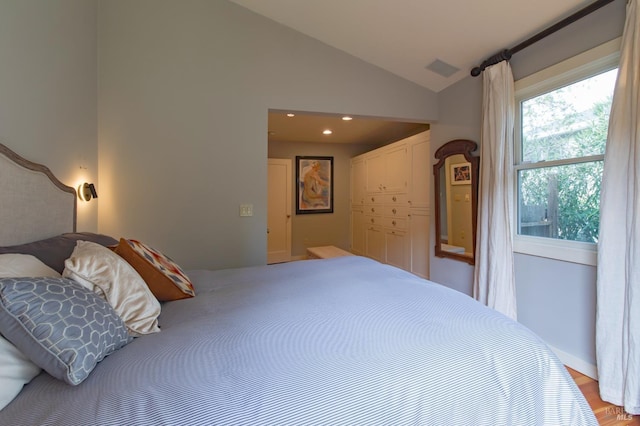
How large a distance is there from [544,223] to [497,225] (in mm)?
314

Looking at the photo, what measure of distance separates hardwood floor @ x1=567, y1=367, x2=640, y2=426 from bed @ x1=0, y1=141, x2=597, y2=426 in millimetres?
986

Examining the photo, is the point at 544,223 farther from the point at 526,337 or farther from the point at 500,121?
the point at 526,337

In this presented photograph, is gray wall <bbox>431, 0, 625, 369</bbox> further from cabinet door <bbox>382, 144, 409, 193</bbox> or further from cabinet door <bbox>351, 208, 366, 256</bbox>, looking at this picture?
cabinet door <bbox>351, 208, 366, 256</bbox>

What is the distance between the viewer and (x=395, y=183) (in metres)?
4.33

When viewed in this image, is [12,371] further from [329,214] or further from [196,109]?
[329,214]

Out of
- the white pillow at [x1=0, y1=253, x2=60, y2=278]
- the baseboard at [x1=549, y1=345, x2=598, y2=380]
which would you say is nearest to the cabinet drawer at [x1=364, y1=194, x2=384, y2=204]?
the baseboard at [x1=549, y1=345, x2=598, y2=380]

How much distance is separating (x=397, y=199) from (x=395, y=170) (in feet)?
1.46

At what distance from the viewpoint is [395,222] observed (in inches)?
171

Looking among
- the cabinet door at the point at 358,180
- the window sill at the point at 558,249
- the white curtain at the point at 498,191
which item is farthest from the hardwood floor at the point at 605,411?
the cabinet door at the point at 358,180

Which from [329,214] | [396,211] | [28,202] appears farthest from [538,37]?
[329,214]

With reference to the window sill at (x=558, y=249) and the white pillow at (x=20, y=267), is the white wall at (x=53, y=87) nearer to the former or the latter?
the white pillow at (x=20, y=267)

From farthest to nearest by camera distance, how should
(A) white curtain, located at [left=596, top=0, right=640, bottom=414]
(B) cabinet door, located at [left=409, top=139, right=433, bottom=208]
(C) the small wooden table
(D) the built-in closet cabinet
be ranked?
(C) the small wooden table, (D) the built-in closet cabinet, (B) cabinet door, located at [left=409, top=139, right=433, bottom=208], (A) white curtain, located at [left=596, top=0, right=640, bottom=414]

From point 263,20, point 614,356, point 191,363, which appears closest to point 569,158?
point 614,356

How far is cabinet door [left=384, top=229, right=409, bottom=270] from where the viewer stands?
407 centimetres
